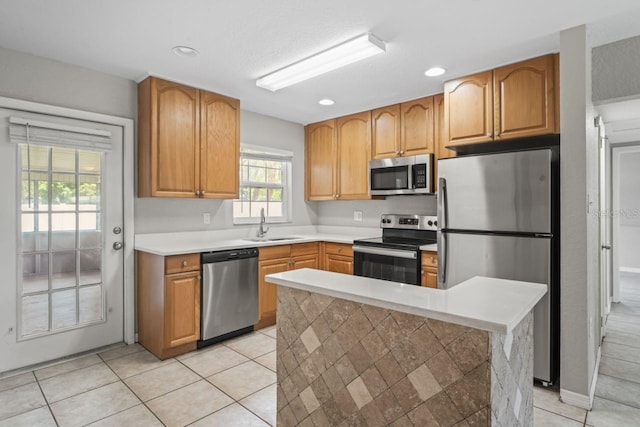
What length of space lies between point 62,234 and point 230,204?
1578mm

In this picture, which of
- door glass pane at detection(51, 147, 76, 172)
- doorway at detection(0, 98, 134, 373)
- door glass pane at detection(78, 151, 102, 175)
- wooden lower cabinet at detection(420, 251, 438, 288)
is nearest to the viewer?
doorway at detection(0, 98, 134, 373)

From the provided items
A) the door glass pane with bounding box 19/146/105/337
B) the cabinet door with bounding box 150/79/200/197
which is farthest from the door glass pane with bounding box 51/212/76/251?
the cabinet door with bounding box 150/79/200/197

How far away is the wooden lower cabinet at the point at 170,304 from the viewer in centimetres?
285

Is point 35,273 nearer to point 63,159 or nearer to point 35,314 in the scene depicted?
point 35,314

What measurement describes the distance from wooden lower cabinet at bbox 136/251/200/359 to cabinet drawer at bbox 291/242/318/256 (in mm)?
1106

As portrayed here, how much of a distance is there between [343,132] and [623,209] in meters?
6.31

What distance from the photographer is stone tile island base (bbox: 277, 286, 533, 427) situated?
42.9 inches

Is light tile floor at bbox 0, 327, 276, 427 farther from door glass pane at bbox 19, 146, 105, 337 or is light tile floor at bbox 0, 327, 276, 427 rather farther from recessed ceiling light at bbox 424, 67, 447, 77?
recessed ceiling light at bbox 424, 67, 447, 77

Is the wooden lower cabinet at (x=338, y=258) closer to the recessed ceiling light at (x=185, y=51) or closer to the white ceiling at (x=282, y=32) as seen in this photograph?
the white ceiling at (x=282, y=32)

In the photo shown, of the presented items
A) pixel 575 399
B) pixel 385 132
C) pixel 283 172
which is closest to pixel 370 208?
pixel 385 132

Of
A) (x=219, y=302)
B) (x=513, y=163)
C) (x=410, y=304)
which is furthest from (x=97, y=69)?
(x=513, y=163)

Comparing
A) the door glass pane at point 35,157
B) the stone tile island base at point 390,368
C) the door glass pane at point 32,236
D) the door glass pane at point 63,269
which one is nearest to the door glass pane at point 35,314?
the door glass pane at point 63,269

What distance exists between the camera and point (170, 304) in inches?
113

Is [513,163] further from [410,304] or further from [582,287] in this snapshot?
[410,304]
